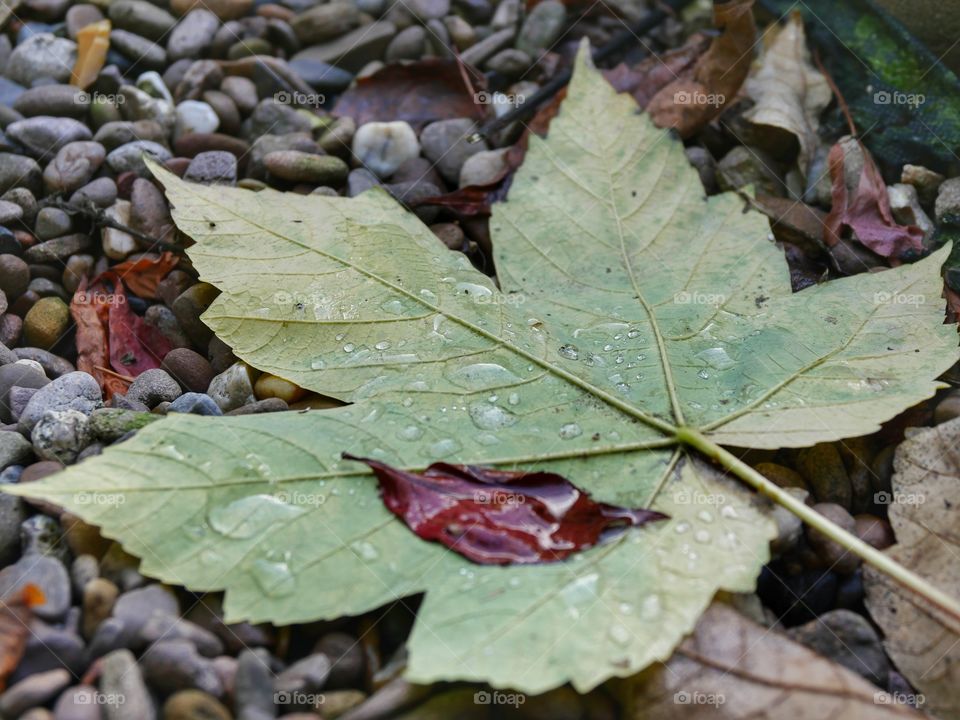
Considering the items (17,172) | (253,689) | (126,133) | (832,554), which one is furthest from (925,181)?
(17,172)

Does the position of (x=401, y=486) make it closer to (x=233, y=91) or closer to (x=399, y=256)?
(x=399, y=256)

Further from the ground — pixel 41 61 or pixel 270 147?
pixel 41 61

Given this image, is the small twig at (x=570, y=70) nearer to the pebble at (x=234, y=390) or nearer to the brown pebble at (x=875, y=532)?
the pebble at (x=234, y=390)

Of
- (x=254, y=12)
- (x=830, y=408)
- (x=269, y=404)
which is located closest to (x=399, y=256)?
(x=269, y=404)

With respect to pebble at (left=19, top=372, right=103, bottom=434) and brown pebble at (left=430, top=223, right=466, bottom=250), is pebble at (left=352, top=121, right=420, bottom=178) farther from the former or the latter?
pebble at (left=19, top=372, right=103, bottom=434)

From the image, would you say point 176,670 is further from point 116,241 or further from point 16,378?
point 116,241

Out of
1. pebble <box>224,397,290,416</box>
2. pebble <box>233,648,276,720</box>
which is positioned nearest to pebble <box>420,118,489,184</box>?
pebble <box>224,397,290,416</box>

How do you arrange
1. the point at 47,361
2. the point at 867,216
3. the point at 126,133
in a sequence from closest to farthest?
the point at 47,361 → the point at 867,216 → the point at 126,133
